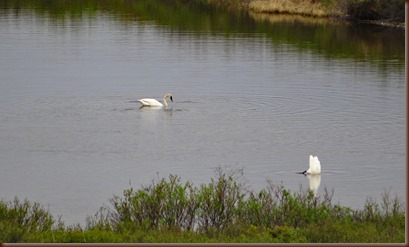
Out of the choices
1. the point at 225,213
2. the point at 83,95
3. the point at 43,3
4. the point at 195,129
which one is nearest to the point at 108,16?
the point at 43,3

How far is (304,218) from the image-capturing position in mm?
10367

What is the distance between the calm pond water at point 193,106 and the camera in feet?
52.3

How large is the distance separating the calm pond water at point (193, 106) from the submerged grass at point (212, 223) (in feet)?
7.77

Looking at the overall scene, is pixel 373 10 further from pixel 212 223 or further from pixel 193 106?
pixel 212 223

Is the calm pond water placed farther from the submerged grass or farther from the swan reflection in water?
the submerged grass

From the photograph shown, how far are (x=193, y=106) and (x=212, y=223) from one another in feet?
35.8

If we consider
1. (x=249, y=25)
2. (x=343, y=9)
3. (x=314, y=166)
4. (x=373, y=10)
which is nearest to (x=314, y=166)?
(x=314, y=166)

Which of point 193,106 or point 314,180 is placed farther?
point 193,106

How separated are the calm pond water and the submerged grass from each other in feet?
7.77

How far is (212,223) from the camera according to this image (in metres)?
10.9

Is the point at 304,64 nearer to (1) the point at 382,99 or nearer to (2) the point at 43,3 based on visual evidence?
(1) the point at 382,99

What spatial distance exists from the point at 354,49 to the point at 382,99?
8655mm

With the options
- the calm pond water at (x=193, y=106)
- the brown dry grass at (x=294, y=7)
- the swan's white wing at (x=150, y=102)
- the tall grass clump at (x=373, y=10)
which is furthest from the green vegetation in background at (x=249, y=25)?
the swan's white wing at (x=150, y=102)

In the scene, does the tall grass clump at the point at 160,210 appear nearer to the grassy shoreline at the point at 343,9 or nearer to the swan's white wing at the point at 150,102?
the swan's white wing at the point at 150,102
